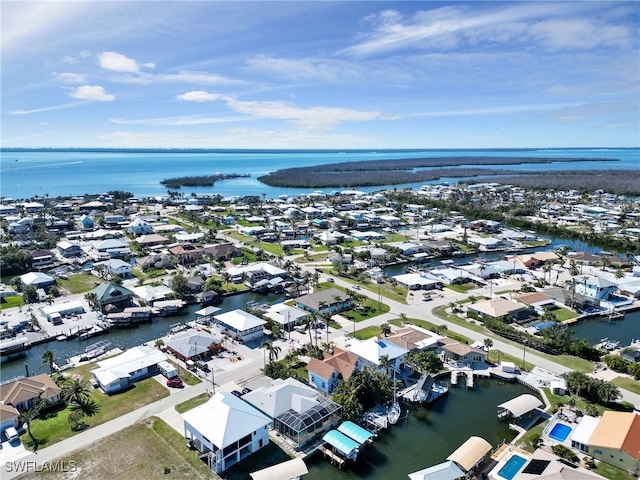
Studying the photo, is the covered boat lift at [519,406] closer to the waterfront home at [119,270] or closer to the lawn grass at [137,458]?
the lawn grass at [137,458]

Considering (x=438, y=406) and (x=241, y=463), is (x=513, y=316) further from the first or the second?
(x=241, y=463)

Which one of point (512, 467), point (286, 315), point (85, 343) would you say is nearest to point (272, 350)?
point (286, 315)

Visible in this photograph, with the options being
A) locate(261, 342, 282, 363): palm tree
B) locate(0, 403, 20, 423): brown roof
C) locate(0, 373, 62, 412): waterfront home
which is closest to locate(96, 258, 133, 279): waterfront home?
locate(0, 373, 62, 412): waterfront home

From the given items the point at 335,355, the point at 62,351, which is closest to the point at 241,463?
the point at 335,355

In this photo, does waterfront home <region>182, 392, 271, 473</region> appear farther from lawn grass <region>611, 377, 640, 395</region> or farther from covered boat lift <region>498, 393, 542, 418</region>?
lawn grass <region>611, 377, 640, 395</region>

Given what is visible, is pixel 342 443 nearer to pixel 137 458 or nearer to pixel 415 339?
pixel 137 458

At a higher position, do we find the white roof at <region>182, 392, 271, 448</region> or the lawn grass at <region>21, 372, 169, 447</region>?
the white roof at <region>182, 392, 271, 448</region>
